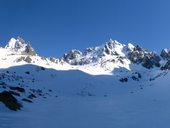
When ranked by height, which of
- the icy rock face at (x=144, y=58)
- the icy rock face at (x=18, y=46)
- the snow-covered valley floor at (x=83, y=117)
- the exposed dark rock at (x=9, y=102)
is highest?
the icy rock face at (x=18, y=46)

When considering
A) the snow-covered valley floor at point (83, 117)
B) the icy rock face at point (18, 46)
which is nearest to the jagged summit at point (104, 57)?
the icy rock face at point (18, 46)

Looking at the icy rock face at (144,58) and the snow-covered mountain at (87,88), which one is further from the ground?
the icy rock face at (144,58)

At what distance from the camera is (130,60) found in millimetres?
142875

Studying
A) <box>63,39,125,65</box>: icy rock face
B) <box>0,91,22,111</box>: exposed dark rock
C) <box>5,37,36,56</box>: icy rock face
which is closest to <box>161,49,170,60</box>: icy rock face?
<box>63,39,125,65</box>: icy rock face

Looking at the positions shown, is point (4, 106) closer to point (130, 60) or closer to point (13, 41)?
point (130, 60)

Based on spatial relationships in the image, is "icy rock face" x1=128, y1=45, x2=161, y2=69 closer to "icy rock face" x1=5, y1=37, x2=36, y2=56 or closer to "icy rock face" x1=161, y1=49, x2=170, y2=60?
"icy rock face" x1=161, y1=49, x2=170, y2=60

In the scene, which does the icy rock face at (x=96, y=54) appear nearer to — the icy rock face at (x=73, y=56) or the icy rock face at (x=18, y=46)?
the icy rock face at (x=73, y=56)

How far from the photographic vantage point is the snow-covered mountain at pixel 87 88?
25.3 meters

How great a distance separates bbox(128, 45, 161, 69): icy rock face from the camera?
13454cm

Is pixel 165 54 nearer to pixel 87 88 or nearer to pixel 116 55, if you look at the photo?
pixel 116 55

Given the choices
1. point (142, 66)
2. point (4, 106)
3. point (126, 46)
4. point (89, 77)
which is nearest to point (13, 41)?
point (126, 46)

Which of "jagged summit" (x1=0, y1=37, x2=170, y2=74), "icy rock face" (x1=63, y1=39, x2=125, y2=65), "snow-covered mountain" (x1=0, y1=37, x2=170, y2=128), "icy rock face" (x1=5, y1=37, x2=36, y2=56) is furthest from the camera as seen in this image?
"icy rock face" (x1=63, y1=39, x2=125, y2=65)

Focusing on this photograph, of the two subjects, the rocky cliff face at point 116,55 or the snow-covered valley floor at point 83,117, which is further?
the rocky cliff face at point 116,55

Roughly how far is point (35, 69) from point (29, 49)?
65.8m
